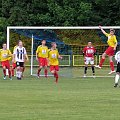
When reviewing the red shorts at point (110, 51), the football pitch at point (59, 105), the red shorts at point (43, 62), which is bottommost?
the football pitch at point (59, 105)

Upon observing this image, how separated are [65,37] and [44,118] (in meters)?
23.4

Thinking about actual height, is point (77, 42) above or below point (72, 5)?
below

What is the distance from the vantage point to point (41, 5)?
5522 centimetres

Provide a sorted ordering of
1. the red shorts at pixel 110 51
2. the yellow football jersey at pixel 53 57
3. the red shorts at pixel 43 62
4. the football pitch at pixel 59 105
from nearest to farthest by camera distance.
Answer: the football pitch at pixel 59 105, the yellow football jersey at pixel 53 57, the red shorts at pixel 110 51, the red shorts at pixel 43 62

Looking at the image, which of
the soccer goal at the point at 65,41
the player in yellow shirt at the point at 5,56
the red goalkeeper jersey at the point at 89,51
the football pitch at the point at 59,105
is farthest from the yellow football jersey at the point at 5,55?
the football pitch at the point at 59,105

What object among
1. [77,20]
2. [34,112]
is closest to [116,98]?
[34,112]

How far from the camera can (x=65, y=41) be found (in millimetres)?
34500

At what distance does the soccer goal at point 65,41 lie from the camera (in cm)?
3078

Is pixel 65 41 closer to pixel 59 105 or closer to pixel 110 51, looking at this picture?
pixel 110 51

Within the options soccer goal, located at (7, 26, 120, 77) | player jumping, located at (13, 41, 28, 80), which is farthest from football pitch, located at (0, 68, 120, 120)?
soccer goal, located at (7, 26, 120, 77)

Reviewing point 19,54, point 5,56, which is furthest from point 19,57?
point 5,56

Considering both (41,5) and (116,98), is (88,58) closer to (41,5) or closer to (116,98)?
(116,98)

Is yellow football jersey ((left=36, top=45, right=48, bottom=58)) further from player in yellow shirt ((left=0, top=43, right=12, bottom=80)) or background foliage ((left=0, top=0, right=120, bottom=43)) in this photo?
background foliage ((left=0, top=0, right=120, bottom=43))

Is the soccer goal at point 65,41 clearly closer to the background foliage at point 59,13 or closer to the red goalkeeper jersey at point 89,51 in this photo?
the red goalkeeper jersey at point 89,51
